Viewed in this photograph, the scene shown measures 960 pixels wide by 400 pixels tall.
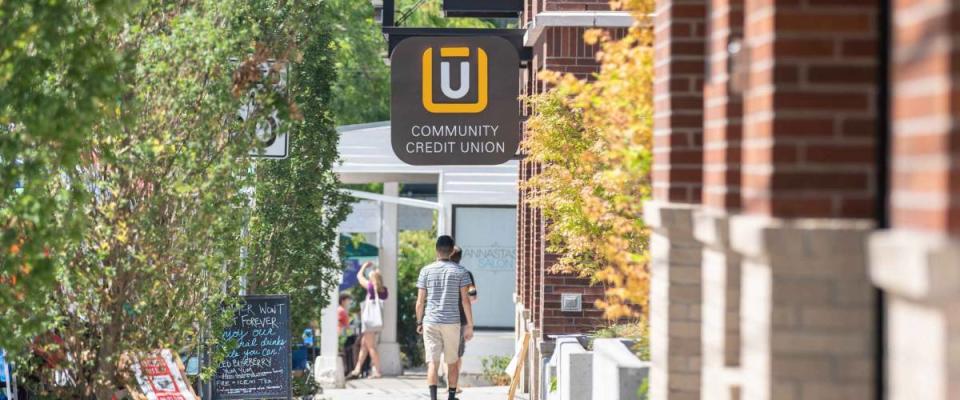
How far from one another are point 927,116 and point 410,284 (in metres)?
23.9

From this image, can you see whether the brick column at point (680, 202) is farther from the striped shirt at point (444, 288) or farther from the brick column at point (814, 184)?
the striped shirt at point (444, 288)

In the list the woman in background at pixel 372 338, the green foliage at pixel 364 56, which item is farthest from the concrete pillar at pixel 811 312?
the green foliage at pixel 364 56

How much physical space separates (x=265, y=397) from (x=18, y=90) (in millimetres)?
5744

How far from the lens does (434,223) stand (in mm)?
27875

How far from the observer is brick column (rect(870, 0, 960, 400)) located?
3064 mm

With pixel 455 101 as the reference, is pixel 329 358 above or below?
below

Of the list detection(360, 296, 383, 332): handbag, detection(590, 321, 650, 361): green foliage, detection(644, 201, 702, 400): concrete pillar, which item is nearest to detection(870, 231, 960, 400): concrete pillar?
detection(644, 201, 702, 400): concrete pillar

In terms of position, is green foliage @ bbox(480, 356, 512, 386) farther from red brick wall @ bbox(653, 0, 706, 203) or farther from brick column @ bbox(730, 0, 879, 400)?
brick column @ bbox(730, 0, 879, 400)

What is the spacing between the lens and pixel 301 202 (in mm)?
14383

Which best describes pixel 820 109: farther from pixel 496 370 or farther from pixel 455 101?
pixel 496 370

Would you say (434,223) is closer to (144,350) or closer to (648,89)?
(144,350)

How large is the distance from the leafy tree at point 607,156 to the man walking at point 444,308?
2.03 meters

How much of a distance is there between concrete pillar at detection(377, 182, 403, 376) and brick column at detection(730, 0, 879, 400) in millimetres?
18594

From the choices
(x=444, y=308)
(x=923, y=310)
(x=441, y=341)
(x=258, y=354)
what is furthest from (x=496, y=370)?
(x=923, y=310)
